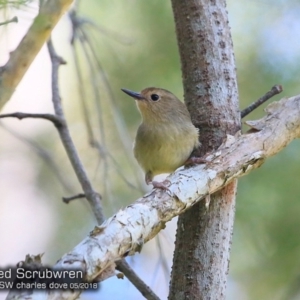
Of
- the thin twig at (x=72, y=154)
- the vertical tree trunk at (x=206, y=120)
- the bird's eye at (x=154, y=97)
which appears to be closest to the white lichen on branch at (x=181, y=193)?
the vertical tree trunk at (x=206, y=120)

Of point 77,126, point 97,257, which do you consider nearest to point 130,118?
point 77,126

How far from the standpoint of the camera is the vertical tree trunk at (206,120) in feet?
7.59

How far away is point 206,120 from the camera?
99.0 inches

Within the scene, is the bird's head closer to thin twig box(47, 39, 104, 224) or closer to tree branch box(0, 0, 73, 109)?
thin twig box(47, 39, 104, 224)

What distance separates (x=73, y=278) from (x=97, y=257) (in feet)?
0.40

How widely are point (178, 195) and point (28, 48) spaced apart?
0.78m

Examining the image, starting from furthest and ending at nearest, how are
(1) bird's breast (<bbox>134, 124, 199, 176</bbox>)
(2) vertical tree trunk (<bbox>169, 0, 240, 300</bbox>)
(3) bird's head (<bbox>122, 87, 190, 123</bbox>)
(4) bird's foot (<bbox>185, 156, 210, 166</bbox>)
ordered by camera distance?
(3) bird's head (<bbox>122, 87, 190, 123</bbox>) < (1) bird's breast (<bbox>134, 124, 199, 176</bbox>) < (2) vertical tree trunk (<bbox>169, 0, 240, 300</bbox>) < (4) bird's foot (<bbox>185, 156, 210, 166</bbox>)

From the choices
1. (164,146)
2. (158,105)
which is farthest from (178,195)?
(158,105)

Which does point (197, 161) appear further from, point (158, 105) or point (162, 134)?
point (158, 105)

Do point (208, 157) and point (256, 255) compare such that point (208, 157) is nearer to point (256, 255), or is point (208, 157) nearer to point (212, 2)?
point (212, 2)

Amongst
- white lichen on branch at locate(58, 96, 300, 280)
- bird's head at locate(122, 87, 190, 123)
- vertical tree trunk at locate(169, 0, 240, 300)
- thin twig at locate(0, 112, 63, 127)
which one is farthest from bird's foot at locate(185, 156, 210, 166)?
thin twig at locate(0, 112, 63, 127)

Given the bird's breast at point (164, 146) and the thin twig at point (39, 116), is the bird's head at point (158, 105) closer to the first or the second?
the bird's breast at point (164, 146)

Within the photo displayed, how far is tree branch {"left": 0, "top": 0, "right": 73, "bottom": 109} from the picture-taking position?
1.53 metres

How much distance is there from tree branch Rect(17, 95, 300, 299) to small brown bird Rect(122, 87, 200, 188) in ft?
1.11
